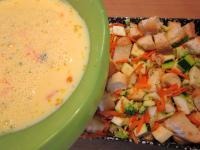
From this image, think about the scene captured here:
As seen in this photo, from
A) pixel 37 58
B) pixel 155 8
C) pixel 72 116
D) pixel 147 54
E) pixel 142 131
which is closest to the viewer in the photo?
pixel 72 116

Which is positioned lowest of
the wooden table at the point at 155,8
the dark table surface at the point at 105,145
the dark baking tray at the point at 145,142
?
the dark table surface at the point at 105,145

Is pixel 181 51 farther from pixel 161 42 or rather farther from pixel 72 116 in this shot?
pixel 72 116

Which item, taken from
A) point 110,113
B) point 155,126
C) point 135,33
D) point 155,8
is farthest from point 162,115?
point 155,8

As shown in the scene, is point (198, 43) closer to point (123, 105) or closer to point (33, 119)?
point (123, 105)

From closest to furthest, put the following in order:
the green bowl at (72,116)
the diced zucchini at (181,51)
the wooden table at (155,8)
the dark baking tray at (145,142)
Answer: the green bowl at (72,116) < the dark baking tray at (145,142) < the diced zucchini at (181,51) < the wooden table at (155,8)

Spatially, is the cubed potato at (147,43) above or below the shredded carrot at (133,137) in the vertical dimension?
above

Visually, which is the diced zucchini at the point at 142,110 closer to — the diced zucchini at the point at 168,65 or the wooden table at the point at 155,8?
the diced zucchini at the point at 168,65

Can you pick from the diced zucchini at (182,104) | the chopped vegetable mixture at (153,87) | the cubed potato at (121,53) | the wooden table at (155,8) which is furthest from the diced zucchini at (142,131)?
the wooden table at (155,8)
